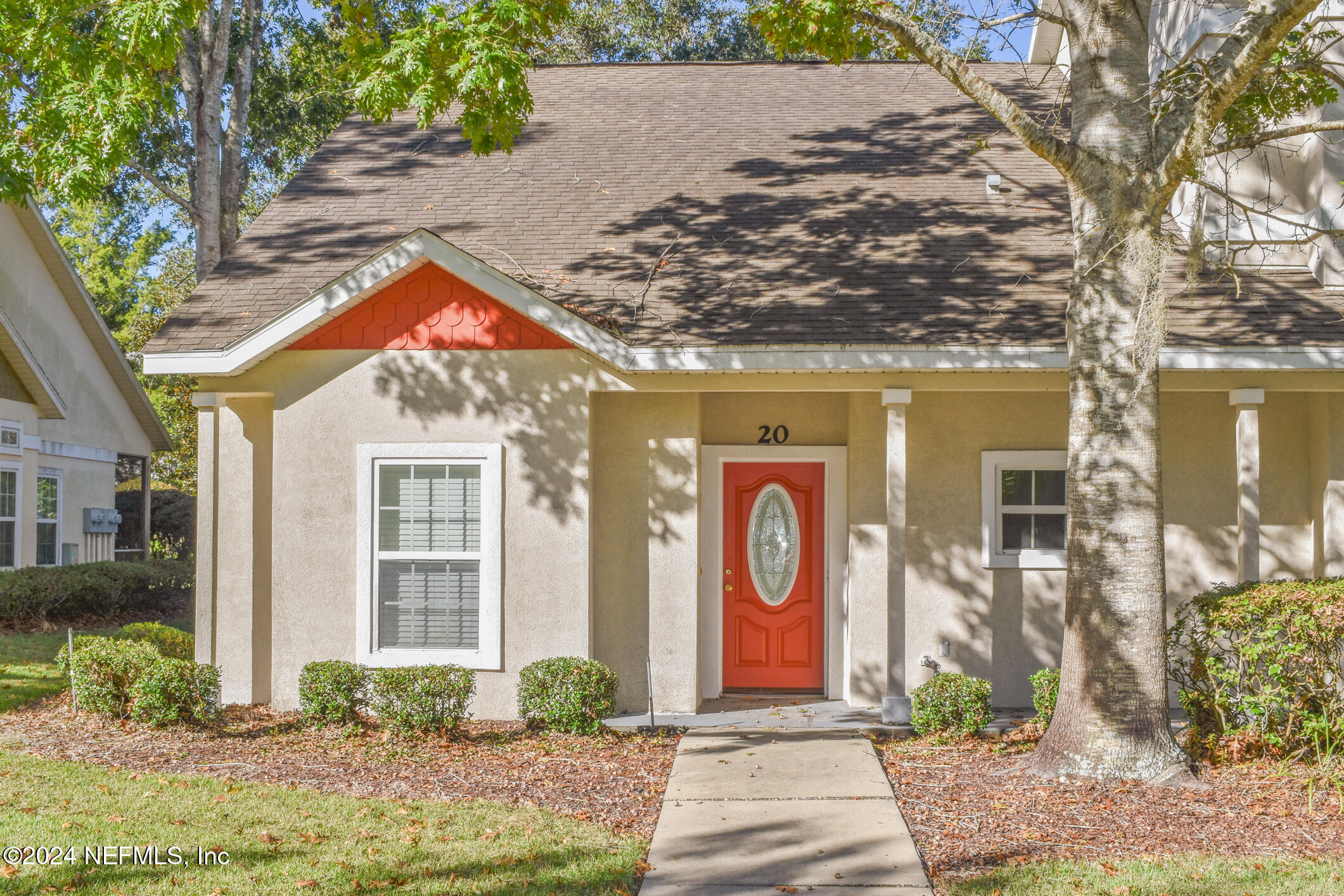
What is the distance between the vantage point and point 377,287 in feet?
28.8

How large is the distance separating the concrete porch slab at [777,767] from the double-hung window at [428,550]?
2244mm

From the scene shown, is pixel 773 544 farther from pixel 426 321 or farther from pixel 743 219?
pixel 426 321

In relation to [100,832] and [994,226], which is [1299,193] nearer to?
[994,226]

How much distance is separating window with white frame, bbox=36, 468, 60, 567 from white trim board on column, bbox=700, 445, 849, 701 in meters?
12.8

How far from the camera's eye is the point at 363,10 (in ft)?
29.0

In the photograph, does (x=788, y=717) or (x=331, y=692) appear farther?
(x=788, y=717)

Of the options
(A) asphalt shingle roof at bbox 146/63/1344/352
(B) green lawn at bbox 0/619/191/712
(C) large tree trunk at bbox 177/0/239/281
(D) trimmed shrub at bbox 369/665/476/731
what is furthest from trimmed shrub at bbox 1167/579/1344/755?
(C) large tree trunk at bbox 177/0/239/281

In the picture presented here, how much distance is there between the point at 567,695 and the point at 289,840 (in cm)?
268

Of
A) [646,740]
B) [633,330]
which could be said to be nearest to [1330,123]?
[633,330]

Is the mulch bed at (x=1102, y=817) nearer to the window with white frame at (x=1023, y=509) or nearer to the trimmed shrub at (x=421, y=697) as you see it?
the window with white frame at (x=1023, y=509)

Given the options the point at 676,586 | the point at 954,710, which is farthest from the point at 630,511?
the point at 954,710

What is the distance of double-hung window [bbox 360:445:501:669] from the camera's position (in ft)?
29.3

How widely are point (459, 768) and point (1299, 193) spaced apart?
9098 millimetres

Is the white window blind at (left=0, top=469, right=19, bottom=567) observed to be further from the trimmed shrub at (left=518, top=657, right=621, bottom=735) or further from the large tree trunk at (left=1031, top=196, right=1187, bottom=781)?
the large tree trunk at (left=1031, top=196, right=1187, bottom=781)
